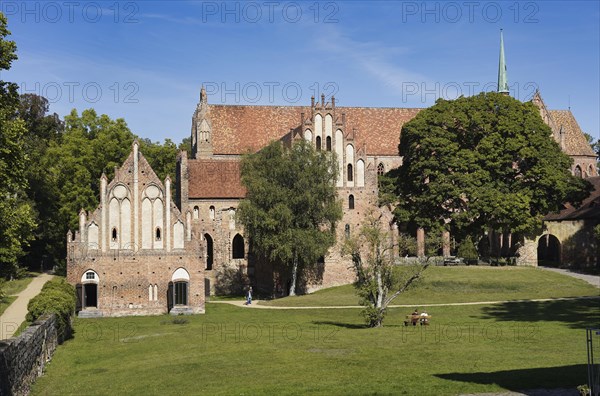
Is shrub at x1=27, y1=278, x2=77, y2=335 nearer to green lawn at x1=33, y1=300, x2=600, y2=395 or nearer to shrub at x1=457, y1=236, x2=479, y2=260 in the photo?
green lawn at x1=33, y1=300, x2=600, y2=395

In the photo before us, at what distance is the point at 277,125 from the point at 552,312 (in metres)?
41.7

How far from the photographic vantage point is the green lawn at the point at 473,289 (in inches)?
2114

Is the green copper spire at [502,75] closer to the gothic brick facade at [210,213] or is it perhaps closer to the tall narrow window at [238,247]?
the gothic brick facade at [210,213]

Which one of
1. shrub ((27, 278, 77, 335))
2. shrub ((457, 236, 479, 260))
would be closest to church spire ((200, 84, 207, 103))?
shrub ((457, 236, 479, 260))

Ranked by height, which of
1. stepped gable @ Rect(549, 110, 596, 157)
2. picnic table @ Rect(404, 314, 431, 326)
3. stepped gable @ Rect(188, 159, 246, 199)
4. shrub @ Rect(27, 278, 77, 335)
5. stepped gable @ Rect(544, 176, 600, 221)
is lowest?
picnic table @ Rect(404, 314, 431, 326)

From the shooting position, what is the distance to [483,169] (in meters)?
64.7

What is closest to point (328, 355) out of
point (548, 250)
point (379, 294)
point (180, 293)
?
point (379, 294)

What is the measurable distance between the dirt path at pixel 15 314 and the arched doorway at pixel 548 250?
4737 centimetres

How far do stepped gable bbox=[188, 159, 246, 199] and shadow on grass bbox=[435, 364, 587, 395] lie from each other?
Answer: 44078 millimetres

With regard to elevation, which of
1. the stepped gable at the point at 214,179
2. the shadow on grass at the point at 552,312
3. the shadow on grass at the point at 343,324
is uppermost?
the stepped gable at the point at 214,179

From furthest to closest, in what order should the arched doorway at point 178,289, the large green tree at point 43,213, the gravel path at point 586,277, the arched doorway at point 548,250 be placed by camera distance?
1. the arched doorway at point 548,250
2. the large green tree at point 43,213
3. the gravel path at point 586,277
4. the arched doorway at point 178,289

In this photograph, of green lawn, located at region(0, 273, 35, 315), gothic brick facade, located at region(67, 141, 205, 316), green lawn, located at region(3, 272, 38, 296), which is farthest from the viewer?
green lawn, located at region(3, 272, 38, 296)

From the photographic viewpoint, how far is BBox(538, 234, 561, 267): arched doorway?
7844cm

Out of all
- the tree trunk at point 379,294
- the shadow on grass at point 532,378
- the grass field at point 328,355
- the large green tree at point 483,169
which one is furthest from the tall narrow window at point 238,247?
the shadow on grass at point 532,378
